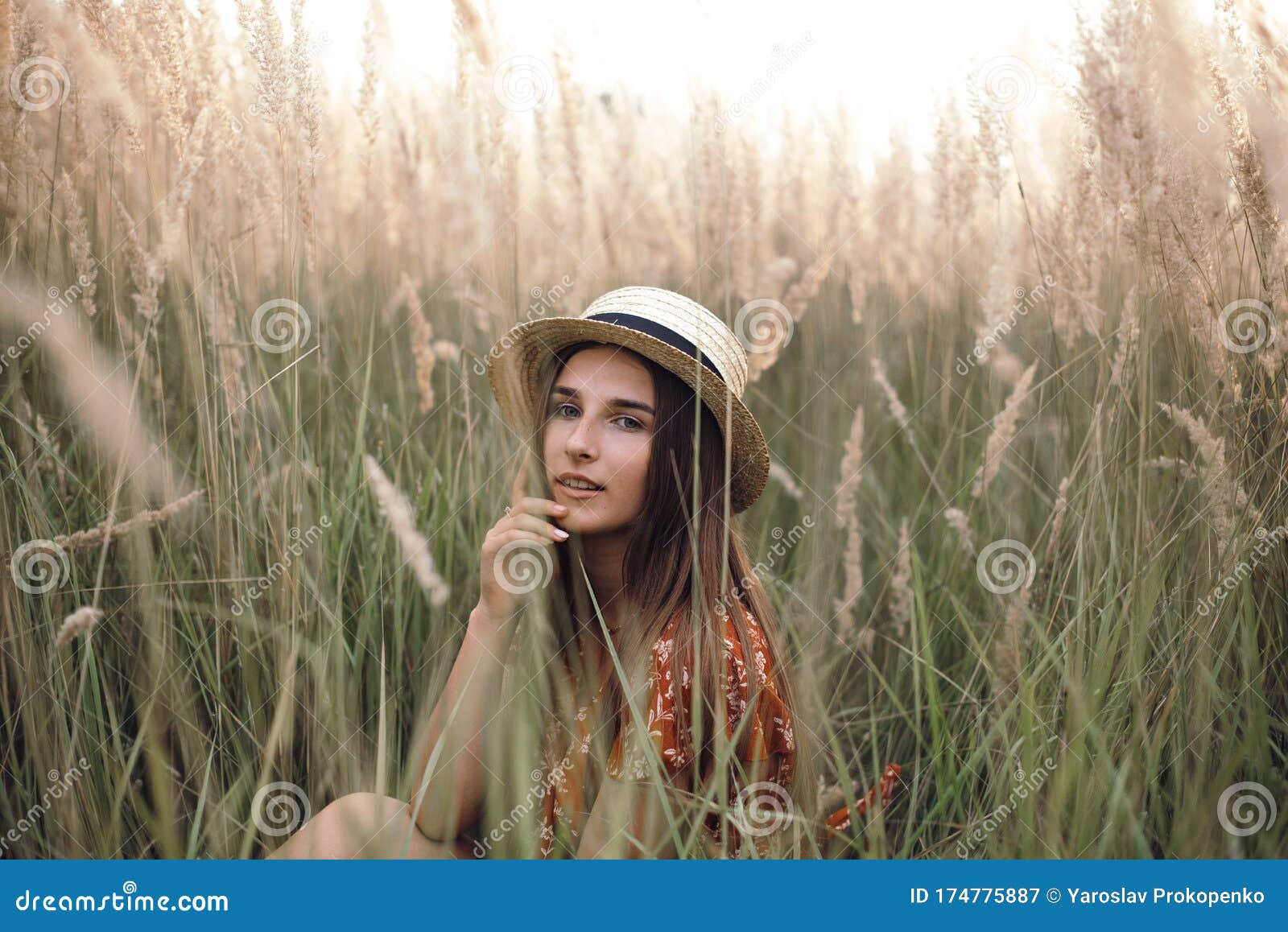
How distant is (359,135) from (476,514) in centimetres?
83

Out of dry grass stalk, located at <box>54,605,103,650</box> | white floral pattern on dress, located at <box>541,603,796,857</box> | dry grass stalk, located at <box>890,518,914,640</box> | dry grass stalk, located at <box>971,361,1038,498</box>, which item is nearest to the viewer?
dry grass stalk, located at <box>54,605,103,650</box>

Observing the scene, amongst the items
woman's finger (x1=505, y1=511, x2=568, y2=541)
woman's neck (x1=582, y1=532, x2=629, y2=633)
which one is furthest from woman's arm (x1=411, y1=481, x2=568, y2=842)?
woman's neck (x1=582, y1=532, x2=629, y2=633)

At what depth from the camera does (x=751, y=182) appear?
2273 millimetres

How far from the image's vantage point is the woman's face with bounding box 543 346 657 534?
141cm

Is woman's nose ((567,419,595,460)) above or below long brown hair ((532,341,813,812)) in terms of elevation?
above

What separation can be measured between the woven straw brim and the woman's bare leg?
60 centimetres

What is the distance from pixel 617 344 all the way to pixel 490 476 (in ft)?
1.77

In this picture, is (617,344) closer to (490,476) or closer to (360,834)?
(490,476)

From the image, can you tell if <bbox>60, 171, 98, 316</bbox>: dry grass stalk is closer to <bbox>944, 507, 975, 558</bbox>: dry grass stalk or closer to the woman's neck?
the woman's neck

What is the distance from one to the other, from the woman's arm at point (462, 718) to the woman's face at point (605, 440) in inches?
8.2

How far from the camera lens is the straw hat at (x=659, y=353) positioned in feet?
4.62

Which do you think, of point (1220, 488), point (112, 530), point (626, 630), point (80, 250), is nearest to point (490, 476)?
point (626, 630)

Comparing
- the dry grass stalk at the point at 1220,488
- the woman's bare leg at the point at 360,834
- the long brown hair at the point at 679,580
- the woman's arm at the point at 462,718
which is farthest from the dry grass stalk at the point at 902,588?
the woman's bare leg at the point at 360,834

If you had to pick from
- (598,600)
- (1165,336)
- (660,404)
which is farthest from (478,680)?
(1165,336)
